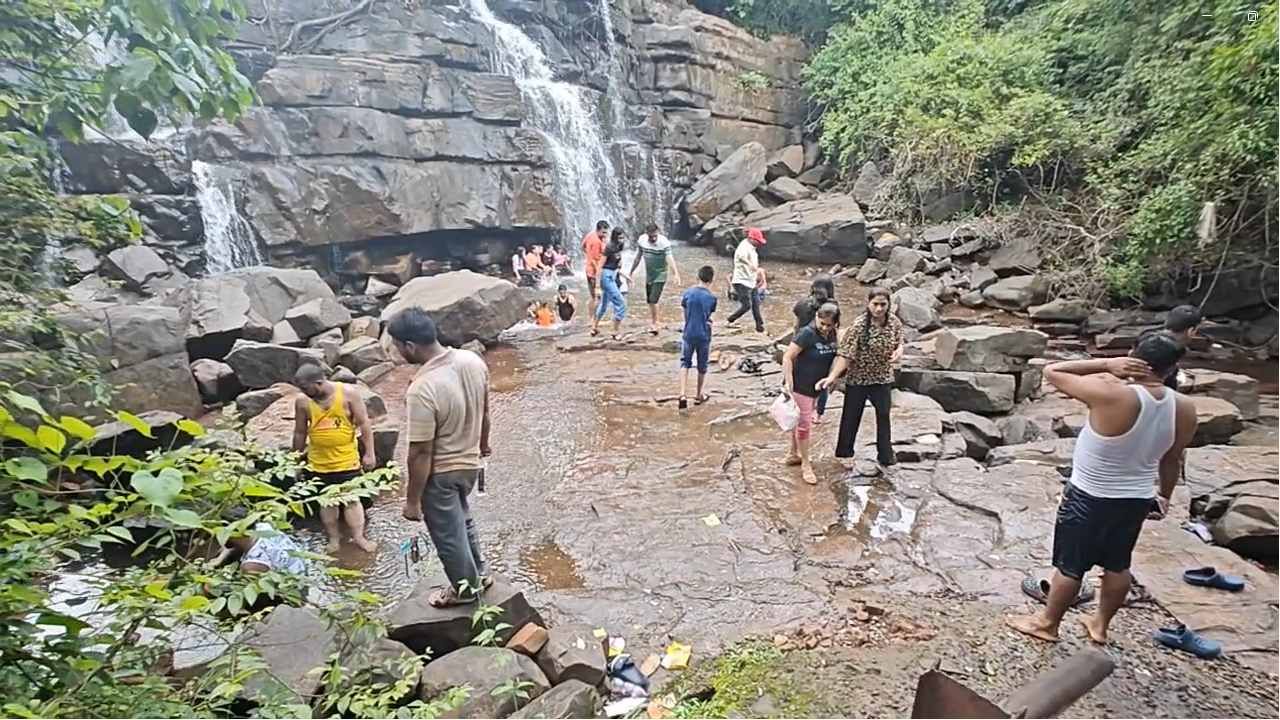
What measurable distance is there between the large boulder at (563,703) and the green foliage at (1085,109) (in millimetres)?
10430

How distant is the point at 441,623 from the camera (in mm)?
3865

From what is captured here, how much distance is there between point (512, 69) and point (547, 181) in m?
4.32

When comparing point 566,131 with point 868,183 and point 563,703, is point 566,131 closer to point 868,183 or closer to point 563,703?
point 868,183

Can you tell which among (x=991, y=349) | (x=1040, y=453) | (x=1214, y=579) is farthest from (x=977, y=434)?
(x=1214, y=579)

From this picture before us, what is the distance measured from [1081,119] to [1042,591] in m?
14.2

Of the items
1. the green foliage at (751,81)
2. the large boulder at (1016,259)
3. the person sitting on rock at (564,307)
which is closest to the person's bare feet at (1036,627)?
the person sitting on rock at (564,307)

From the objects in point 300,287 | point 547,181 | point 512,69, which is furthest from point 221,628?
point 512,69

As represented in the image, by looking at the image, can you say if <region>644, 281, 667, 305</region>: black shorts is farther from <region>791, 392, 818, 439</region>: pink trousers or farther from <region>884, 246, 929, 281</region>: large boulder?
<region>884, 246, 929, 281</region>: large boulder

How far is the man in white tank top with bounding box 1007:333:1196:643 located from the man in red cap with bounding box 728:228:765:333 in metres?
7.62

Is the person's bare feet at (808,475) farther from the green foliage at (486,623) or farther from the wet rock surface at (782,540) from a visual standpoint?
the green foliage at (486,623)

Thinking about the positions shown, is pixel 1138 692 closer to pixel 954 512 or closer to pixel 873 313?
pixel 954 512

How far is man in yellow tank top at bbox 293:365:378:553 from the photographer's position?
524 cm

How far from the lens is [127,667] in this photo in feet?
8.01

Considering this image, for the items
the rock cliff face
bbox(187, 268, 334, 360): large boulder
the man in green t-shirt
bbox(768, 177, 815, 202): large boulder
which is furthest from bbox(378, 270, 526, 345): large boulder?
bbox(768, 177, 815, 202): large boulder
